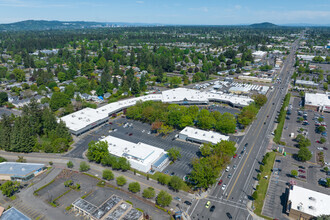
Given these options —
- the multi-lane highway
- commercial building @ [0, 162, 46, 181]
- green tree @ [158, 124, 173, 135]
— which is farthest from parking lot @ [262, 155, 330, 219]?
commercial building @ [0, 162, 46, 181]

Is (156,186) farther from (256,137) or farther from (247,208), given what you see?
(256,137)

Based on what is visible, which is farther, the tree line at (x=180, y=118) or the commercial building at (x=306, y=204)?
the tree line at (x=180, y=118)

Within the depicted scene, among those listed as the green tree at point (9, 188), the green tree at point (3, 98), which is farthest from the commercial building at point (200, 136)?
the green tree at point (3, 98)

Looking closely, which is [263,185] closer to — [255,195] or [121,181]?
[255,195]

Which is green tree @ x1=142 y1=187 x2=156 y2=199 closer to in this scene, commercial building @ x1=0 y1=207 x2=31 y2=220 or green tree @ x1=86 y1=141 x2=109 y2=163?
green tree @ x1=86 y1=141 x2=109 y2=163

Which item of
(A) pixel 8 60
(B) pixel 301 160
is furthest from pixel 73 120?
(A) pixel 8 60

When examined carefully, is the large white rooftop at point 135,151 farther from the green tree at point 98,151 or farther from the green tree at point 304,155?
the green tree at point 304,155
